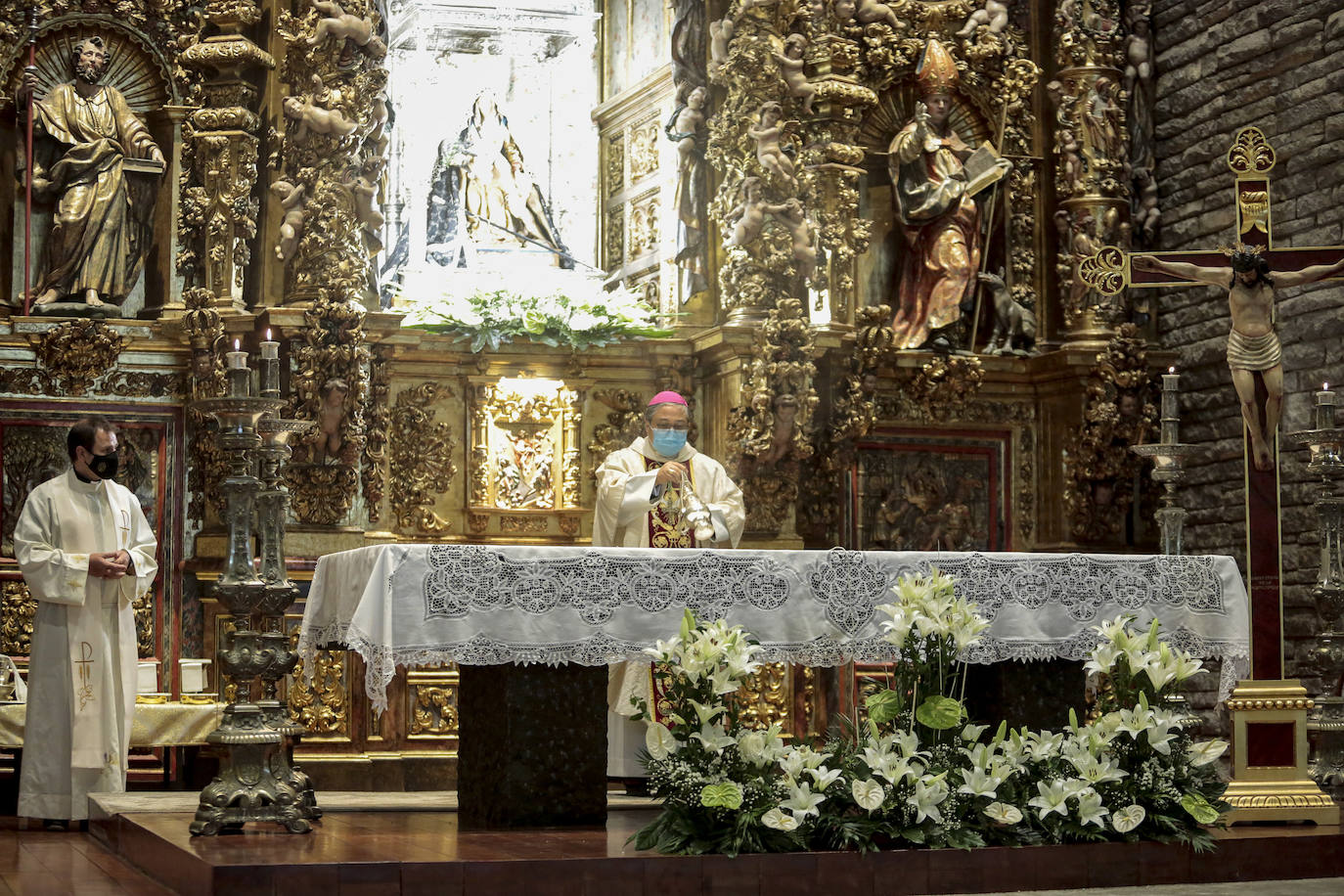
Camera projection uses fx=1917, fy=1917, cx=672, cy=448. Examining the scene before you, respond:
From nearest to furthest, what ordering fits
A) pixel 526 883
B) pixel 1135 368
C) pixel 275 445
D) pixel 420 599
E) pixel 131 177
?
1. pixel 526 883
2. pixel 420 599
3. pixel 275 445
4. pixel 131 177
5. pixel 1135 368

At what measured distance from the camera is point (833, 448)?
12.0 m

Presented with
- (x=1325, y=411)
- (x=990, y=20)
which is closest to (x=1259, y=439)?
(x=1325, y=411)

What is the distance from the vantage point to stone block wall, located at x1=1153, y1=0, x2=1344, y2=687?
1193cm

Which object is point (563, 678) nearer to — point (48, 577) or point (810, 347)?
point (48, 577)

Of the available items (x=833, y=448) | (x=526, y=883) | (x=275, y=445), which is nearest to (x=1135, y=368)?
(x=833, y=448)

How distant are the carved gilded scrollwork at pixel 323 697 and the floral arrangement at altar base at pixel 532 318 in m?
2.17

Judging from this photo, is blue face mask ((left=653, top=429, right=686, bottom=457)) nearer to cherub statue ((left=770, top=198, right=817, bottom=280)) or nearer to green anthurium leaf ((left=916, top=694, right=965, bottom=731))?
cherub statue ((left=770, top=198, right=817, bottom=280))

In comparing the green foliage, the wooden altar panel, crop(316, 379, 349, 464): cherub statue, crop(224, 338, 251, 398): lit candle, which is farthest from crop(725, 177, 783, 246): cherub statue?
crop(224, 338, 251, 398): lit candle

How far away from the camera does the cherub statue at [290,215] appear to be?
11.2 meters

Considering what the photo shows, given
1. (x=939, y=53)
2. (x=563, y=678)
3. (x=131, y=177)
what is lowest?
(x=563, y=678)

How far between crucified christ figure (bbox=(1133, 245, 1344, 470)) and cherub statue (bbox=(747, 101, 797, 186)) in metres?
3.42

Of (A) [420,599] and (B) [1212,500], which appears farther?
(B) [1212,500]

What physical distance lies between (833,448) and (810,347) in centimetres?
71

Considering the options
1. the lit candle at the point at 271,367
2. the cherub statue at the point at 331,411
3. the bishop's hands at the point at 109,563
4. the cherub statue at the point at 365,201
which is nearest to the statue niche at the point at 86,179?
the cherub statue at the point at 365,201
